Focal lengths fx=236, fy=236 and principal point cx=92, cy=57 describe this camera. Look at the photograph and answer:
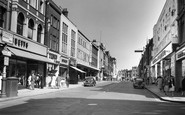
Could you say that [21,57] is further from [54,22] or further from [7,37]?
[54,22]

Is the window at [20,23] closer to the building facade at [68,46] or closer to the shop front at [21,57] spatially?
the shop front at [21,57]

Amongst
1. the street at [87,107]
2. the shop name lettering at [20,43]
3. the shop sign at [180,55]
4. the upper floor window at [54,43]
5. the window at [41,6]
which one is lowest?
the street at [87,107]

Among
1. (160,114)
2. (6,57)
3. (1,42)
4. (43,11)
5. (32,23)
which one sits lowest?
(160,114)

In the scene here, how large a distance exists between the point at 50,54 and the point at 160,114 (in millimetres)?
25867

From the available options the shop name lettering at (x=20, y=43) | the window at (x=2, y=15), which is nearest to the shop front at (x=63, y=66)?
the shop name lettering at (x=20, y=43)

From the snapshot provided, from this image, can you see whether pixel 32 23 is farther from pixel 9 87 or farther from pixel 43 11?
pixel 9 87

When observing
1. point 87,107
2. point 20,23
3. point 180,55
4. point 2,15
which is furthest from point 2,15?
point 180,55

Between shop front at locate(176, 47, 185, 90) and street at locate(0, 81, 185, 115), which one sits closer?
street at locate(0, 81, 185, 115)

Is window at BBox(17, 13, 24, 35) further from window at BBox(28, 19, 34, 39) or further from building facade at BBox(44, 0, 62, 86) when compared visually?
building facade at BBox(44, 0, 62, 86)

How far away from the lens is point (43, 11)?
32500 millimetres

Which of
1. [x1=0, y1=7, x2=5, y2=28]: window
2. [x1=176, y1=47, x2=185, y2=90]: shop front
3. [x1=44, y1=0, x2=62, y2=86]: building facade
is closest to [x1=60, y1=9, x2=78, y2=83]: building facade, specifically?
[x1=44, y1=0, x2=62, y2=86]: building facade

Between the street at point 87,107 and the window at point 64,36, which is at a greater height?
the window at point 64,36

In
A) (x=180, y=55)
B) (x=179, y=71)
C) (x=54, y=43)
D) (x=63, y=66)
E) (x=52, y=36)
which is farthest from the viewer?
(x=63, y=66)

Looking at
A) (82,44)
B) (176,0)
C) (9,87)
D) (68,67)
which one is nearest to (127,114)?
(9,87)
